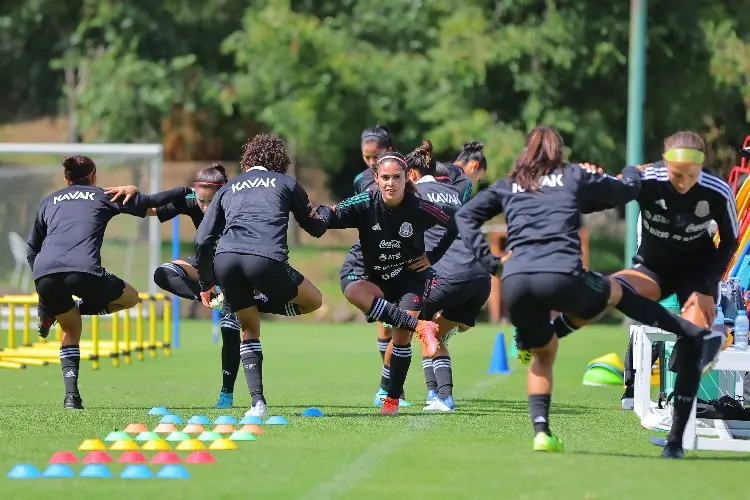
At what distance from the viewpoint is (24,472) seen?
Result: 7301mm

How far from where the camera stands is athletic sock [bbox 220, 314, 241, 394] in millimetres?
11344

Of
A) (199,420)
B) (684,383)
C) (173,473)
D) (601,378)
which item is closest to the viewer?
(173,473)

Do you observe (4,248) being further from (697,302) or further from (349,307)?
(697,302)

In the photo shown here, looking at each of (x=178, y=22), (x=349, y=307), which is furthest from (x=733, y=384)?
(x=178, y=22)

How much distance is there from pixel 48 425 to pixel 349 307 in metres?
19.1

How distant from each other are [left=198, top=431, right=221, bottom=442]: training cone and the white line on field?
943mm

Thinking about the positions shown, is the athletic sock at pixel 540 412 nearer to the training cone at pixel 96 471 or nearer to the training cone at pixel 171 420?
the training cone at pixel 96 471

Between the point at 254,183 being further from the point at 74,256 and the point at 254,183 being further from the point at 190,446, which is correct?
the point at 190,446

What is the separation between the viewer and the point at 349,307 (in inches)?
1139

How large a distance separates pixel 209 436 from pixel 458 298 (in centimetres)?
329

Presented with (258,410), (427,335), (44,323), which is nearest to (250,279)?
(258,410)

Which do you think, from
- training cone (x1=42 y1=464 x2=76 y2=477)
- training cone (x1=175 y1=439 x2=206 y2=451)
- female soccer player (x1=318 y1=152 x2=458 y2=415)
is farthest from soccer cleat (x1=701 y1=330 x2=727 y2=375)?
training cone (x1=42 y1=464 x2=76 y2=477)

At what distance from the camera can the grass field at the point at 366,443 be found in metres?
6.96

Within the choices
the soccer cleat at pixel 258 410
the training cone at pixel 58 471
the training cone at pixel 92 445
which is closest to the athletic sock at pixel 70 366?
the soccer cleat at pixel 258 410
